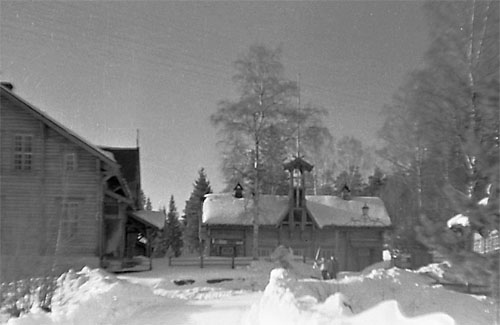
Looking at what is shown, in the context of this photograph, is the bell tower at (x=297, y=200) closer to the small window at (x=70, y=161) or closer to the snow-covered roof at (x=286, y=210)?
the snow-covered roof at (x=286, y=210)

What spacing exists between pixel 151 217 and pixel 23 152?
16.6ft

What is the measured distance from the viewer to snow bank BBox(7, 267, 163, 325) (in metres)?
6.10

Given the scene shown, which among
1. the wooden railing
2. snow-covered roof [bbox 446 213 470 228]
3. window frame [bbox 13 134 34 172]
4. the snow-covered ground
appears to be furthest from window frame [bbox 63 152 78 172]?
snow-covered roof [bbox 446 213 470 228]

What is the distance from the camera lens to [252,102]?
14766mm

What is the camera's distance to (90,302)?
6.77 metres

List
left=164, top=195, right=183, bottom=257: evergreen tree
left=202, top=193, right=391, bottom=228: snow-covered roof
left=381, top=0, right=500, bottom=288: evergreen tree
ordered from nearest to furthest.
Answer: left=381, top=0, right=500, bottom=288: evergreen tree
left=202, top=193, right=391, bottom=228: snow-covered roof
left=164, top=195, right=183, bottom=257: evergreen tree

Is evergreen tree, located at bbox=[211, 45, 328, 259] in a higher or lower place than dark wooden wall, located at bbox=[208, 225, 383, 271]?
higher

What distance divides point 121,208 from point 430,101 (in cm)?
1166

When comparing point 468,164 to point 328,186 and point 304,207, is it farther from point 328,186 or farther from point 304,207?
point 328,186

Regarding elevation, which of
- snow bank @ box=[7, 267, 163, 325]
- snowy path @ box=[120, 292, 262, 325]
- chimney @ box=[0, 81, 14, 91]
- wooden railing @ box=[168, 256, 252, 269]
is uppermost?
chimney @ box=[0, 81, 14, 91]

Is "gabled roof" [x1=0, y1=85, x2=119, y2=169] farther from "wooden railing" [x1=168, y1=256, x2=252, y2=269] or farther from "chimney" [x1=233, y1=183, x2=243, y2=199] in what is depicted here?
"chimney" [x1=233, y1=183, x2=243, y2=199]

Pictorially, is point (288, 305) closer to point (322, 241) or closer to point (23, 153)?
point (23, 153)

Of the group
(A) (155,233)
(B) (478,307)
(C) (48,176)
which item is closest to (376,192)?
(A) (155,233)

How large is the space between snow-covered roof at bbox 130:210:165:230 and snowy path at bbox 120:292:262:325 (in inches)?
329
